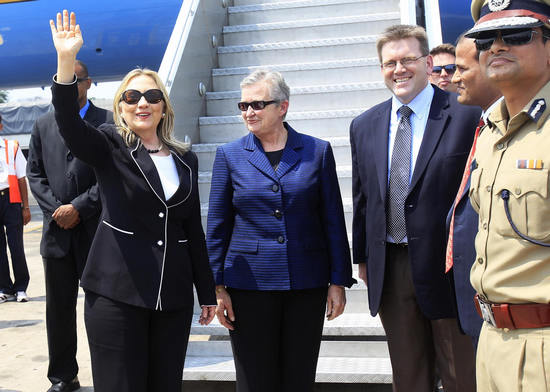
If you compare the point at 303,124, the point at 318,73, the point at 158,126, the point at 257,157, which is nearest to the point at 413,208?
the point at 257,157

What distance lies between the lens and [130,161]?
2635 mm

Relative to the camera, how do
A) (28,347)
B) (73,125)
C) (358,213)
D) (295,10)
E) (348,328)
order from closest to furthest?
(73,125) < (358,213) < (348,328) < (28,347) < (295,10)

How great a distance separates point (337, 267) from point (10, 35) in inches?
450

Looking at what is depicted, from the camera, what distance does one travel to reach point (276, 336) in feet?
9.52

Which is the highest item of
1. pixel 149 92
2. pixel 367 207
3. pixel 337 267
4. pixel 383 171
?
pixel 149 92

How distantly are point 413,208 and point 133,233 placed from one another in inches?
49.0

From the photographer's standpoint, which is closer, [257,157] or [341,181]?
[257,157]

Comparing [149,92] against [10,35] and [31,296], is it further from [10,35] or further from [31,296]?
[10,35]

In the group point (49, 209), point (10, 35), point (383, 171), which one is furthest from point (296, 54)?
point (10, 35)

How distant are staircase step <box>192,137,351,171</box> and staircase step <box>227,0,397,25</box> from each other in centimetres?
198

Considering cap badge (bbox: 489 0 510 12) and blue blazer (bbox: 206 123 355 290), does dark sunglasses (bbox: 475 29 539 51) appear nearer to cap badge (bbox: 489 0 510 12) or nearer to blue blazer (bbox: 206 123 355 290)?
cap badge (bbox: 489 0 510 12)

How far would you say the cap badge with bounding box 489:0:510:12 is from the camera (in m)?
1.80

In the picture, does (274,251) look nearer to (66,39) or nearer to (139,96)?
(139,96)

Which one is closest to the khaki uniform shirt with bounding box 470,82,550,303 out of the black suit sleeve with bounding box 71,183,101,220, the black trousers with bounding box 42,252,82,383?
the black suit sleeve with bounding box 71,183,101,220
